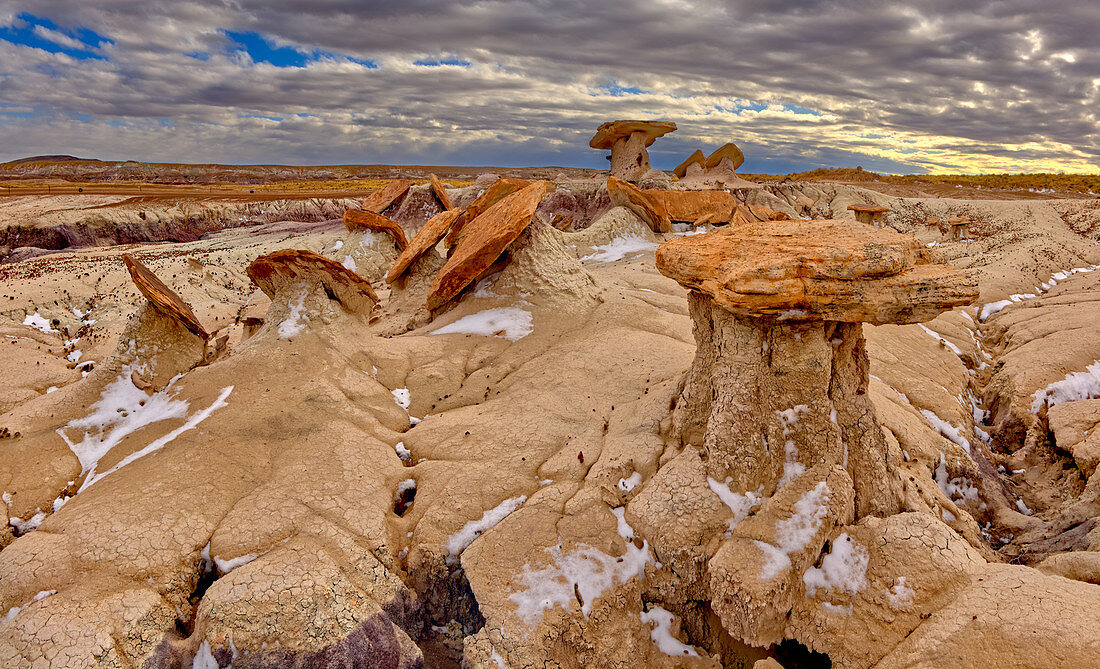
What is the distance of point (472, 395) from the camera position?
785 centimetres

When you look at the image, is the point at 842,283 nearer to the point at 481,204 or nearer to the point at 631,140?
the point at 481,204

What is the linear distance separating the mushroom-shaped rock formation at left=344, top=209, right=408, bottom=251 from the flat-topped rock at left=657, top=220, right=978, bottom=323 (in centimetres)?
1195

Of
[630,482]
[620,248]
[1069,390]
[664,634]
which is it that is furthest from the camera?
[620,248]

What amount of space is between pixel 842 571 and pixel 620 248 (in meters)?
13.3

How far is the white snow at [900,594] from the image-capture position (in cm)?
436

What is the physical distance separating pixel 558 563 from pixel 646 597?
0.84 m

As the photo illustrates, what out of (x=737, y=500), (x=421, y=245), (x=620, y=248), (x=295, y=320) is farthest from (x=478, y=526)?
(x=620, y=248)

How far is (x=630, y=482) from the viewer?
5684mm

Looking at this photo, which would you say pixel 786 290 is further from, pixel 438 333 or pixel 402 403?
pixel 438 333

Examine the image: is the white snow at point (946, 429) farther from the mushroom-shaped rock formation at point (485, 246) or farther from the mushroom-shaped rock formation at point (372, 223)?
the mushroom-shaped rock formation at point (372, 223)

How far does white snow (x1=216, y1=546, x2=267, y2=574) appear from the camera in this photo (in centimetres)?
503

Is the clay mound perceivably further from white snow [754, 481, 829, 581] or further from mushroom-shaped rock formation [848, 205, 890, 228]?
mushroom-shaped rock formation [848, 205, 890, 228]

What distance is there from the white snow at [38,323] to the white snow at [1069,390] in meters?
18.7

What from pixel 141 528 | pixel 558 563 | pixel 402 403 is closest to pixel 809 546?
pixel 558 563
